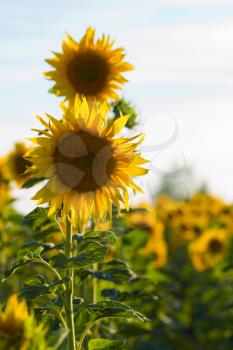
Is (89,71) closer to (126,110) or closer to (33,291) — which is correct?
(126,110)

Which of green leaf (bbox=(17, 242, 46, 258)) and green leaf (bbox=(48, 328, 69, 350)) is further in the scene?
green leaf (bbox=(17, 242, 46, 258))

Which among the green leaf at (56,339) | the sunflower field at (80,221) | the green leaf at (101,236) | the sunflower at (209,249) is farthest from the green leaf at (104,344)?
the sunflower at (209,249)

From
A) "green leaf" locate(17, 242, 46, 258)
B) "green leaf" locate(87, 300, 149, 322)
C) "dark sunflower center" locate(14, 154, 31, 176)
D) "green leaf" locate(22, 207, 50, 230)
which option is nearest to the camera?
"green leaf" locate(87, 300, 149, 322)

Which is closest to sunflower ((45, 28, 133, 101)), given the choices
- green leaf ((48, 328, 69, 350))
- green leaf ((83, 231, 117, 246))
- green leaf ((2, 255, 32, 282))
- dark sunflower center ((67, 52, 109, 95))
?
dark sunflower center ((67, 52, 109, 95))

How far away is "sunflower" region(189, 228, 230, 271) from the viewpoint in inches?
318

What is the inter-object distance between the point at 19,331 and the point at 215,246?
21.5 ft

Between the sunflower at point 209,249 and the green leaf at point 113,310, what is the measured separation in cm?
559

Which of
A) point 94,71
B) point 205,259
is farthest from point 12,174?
point 205,259

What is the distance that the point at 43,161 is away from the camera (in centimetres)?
280

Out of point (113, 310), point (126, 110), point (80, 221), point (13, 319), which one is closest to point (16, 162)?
point (126, 110)

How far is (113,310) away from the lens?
2.52 metres

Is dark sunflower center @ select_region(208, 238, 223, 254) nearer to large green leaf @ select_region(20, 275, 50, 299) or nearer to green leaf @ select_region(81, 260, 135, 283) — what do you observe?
green leaf @ select_region(81, 260, 135, 283)

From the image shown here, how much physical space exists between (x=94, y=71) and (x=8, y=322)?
252 cm

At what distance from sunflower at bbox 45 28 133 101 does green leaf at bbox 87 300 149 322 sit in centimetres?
166
